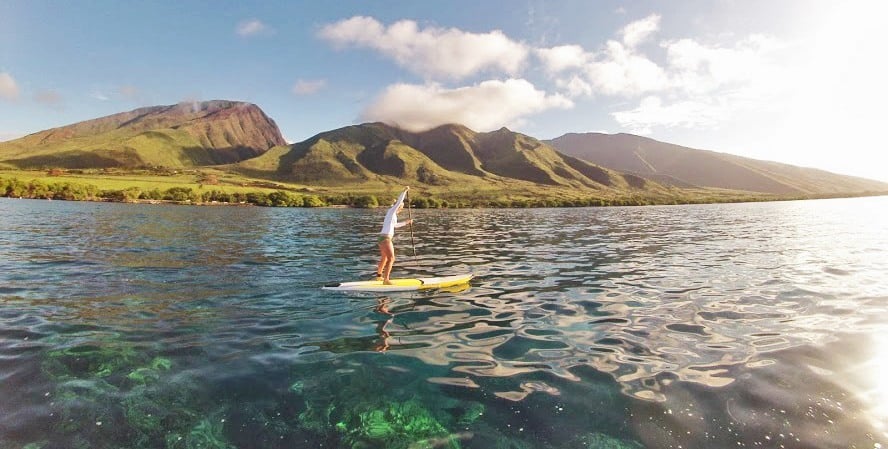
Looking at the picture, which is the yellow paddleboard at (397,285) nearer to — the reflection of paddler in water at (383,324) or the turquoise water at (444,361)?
the turquoise water at (444,361)

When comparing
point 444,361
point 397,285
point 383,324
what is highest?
point 397,285

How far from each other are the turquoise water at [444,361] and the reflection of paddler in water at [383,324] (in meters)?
0.11

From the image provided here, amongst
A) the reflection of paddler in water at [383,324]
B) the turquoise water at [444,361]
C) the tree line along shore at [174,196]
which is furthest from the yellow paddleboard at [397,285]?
the tree line along shore at [174,196]

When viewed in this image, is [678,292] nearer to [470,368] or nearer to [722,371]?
[722,371]

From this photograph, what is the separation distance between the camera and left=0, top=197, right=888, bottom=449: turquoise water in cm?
806

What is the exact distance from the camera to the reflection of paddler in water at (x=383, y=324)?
12547 mm

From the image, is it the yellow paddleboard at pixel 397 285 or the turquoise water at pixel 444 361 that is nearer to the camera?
the turquoise water at pixel 444 361

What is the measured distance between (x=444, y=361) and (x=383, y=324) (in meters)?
4.10

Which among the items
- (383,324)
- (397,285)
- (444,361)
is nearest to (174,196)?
(397,285)

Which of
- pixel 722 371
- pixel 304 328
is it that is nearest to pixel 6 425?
pixel 304 328

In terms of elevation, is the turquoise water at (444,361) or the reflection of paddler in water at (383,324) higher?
the turquoise water at (444,361)

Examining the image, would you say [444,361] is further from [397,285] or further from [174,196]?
[174,196]

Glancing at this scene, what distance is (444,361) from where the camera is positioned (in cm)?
1138

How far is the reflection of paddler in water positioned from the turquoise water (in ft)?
0.36
